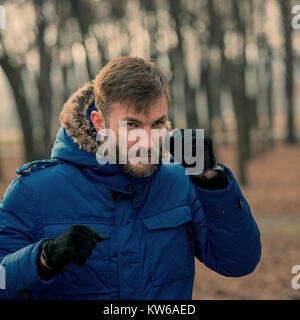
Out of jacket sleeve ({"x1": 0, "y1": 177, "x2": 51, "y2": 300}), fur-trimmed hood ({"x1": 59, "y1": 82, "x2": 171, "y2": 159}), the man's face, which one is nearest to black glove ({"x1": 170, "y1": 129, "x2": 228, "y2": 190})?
the man's face

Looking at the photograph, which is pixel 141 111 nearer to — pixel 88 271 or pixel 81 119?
pixel 81 119

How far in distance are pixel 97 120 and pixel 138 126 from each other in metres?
0.25

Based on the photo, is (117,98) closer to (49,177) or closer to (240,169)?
(49,177)

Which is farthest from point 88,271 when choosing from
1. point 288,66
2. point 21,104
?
Answer: point 288,66

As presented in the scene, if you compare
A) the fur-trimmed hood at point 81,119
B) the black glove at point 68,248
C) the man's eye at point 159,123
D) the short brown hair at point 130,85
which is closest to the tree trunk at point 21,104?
the fur-trimmed hood at point 81,119

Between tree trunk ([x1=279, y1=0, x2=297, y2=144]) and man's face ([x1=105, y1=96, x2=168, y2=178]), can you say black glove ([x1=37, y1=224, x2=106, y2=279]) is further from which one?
tree trunk ([x1=279, y1=0, x2=297, y2=144])

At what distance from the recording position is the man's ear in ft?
7.32

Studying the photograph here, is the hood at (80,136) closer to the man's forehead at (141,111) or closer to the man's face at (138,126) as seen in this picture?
the man's face at (138,126)

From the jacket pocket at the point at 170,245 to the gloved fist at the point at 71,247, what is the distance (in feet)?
1.18

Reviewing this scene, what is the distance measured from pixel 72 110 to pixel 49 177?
1.22 ft

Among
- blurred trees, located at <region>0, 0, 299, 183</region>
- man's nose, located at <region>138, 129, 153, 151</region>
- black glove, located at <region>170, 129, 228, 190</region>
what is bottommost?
black glove, located at <region>170, 129, 228, 190</region>

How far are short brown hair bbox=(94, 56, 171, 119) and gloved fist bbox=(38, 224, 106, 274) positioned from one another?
0.61 meters

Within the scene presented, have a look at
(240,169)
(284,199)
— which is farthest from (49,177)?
(240,169)

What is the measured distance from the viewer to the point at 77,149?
2.18m
